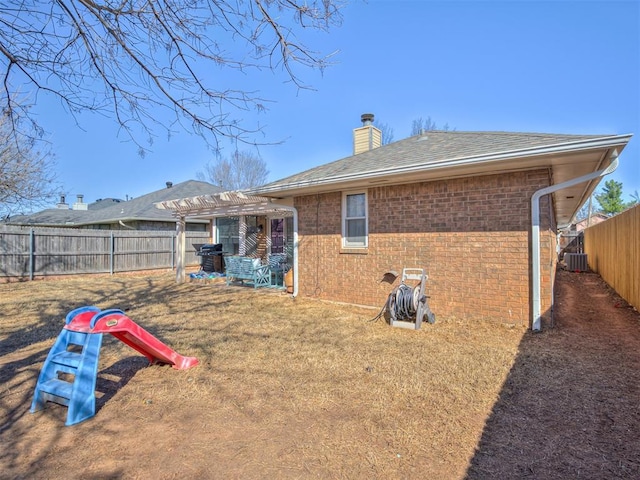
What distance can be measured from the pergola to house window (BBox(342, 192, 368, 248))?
1522 mm

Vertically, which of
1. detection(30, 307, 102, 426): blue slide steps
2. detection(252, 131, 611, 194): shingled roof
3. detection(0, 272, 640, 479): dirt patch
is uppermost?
detection(252, 131, 611, 194): shingled roof

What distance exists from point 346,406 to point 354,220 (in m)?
5.22

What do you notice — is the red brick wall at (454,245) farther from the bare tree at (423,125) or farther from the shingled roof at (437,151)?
the bare tree at (423,125)

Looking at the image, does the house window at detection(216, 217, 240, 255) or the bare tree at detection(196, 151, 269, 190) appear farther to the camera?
the bare tree at detection(196, 151, 269, 190)

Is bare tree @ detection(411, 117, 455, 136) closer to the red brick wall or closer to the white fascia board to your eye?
the red brick wall

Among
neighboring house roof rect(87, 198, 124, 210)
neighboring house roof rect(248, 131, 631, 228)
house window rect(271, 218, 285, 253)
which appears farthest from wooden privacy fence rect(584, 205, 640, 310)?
neighboring house roof rect(87, 198, 124, 210)

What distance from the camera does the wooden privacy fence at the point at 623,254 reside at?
288 inches

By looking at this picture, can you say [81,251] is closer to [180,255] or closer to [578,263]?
[180,255]

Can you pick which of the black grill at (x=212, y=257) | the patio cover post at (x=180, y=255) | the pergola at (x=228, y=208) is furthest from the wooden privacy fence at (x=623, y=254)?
the patio cover post at (x=180, y=255)

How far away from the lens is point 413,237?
7133 mm

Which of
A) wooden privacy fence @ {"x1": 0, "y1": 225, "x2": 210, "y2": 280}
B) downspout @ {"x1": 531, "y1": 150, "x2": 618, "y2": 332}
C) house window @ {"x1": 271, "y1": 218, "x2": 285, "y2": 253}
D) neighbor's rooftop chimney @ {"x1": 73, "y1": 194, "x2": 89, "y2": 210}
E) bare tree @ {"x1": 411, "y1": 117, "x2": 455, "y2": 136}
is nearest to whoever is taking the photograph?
downspout @ {"x1": 531, "y1": 150, "x2": 618, "y2": 332}

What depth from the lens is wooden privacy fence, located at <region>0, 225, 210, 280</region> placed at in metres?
13.3

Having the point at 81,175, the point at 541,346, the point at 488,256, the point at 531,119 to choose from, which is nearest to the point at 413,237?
the point at 488,256

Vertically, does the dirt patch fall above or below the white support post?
below
